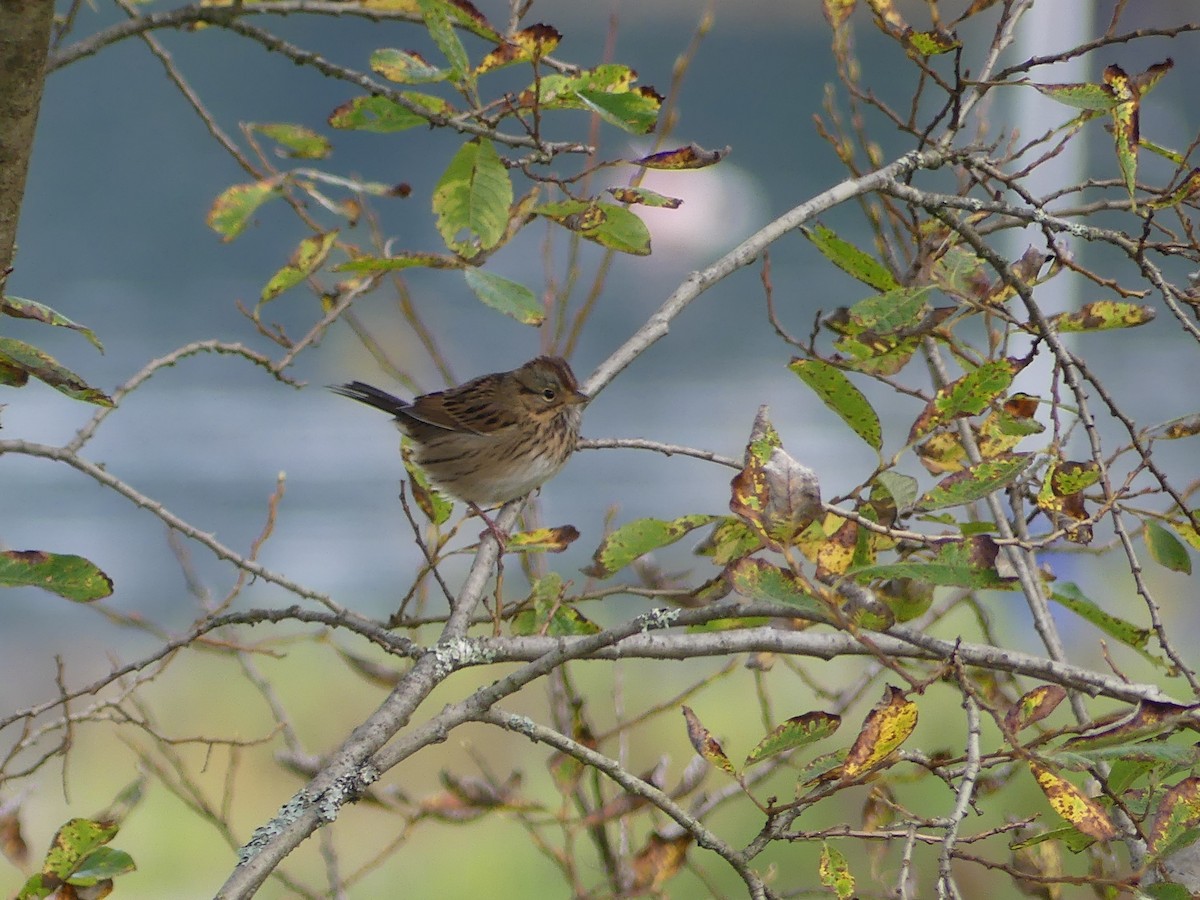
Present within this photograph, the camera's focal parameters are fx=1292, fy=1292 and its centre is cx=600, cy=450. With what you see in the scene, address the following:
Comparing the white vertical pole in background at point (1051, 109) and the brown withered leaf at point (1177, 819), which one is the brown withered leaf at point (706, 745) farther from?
the white vertical pole in background at point (1051, 109)

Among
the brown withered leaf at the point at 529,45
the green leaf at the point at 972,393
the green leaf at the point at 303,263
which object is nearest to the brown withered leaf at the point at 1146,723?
the green leaf at the point at 972,393

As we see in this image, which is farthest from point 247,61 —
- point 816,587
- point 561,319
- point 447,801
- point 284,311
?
point 816,587

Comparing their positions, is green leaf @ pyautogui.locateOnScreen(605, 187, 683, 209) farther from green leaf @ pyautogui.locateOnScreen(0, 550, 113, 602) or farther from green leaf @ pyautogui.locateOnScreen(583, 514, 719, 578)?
green leaf @ pyautogui.locateOnScreen(0, 550, 113, 602)

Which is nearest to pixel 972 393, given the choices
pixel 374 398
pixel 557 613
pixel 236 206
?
pixel 557 613

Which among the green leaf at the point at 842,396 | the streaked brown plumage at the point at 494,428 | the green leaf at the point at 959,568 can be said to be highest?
the streaked brown plumage at the point at 494,428

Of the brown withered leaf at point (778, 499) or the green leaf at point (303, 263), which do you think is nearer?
the brown withered leaf at point (778, 499)

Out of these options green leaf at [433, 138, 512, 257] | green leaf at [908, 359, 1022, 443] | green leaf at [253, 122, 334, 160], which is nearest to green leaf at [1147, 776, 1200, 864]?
green leaf at [908, 359, 1022, 443]

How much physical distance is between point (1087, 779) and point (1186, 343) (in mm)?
6088

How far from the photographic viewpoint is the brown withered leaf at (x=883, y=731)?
1070 millimetres

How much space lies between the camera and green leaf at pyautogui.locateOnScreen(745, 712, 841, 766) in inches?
44.7

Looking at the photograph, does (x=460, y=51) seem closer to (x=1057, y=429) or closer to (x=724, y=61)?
(x=1057, y=429)

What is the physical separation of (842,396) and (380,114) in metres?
0.60

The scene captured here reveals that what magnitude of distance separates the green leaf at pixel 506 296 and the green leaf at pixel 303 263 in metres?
0.28

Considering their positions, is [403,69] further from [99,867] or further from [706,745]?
[99,867]
